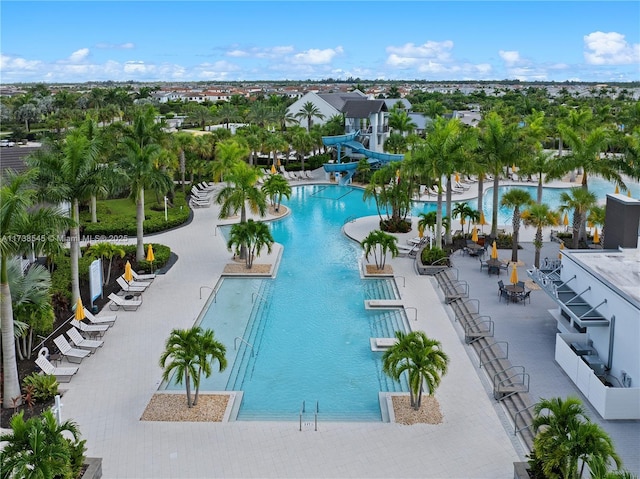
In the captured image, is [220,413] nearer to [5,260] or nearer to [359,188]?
[5,260]

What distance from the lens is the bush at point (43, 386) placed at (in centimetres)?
1527

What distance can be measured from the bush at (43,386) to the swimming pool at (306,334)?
3.68 metres

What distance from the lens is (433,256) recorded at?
2652 cm

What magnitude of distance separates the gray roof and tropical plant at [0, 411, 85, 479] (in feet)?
160

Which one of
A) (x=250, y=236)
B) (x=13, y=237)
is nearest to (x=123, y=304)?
(x=250, y=236)

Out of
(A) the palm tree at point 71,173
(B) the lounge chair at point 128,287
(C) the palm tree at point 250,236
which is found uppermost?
(A) the palm tree at point 71,173

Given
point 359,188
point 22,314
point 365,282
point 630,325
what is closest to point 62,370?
point 22,314

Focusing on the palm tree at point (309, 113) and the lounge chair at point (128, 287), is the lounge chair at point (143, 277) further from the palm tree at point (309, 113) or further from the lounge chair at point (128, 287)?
the palm tree at point (309, 113)

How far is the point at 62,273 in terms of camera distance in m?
23.6

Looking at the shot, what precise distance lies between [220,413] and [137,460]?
2.46 metres

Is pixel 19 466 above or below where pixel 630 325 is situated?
below

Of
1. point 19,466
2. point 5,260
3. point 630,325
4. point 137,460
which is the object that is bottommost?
point 137,460

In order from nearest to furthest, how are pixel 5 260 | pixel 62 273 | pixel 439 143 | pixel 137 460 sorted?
pixel 137 460 → pixel 5 260 → pixel 62 273 → pixel 439 143

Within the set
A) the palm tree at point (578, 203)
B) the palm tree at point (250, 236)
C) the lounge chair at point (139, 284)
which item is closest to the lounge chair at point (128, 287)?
the lounge chair at point (139, 284)
